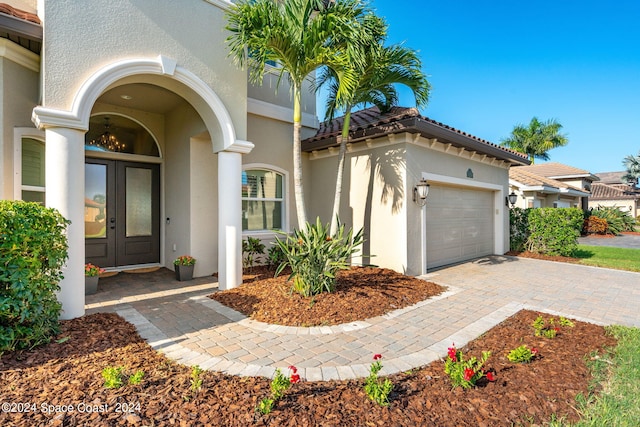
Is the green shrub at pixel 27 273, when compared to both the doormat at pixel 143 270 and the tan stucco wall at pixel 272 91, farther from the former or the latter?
the tan stucco wall at pixel 272 91

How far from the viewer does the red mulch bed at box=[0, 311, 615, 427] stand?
2521mm

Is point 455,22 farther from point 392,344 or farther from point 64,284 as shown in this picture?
point 64,284

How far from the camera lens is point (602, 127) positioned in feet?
70.3

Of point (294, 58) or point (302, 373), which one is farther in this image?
point (294, 58)

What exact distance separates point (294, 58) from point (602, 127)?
25.7 meters

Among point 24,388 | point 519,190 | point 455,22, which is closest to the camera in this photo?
point 24,388

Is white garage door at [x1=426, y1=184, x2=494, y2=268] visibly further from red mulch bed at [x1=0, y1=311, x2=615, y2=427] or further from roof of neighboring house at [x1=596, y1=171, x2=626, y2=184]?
roof of neighboring house at [x1=596, y1=171, x2=626, y2=184]

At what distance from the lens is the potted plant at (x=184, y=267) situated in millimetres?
7426

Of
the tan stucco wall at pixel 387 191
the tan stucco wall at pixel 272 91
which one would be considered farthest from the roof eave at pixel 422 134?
the tan stucco wall at pixel 272 91

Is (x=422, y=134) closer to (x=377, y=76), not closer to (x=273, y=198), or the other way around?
(x=377, y=76)

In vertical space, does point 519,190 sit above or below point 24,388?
above

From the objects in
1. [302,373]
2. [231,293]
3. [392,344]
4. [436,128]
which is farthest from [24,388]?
[436,128]

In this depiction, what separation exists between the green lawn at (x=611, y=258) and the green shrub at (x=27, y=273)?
44.9ft

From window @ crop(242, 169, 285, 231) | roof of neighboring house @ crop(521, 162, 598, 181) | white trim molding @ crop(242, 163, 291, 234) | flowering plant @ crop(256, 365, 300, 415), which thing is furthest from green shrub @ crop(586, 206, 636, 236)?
flowering plant @ crop(256, 365, 300, 415)
